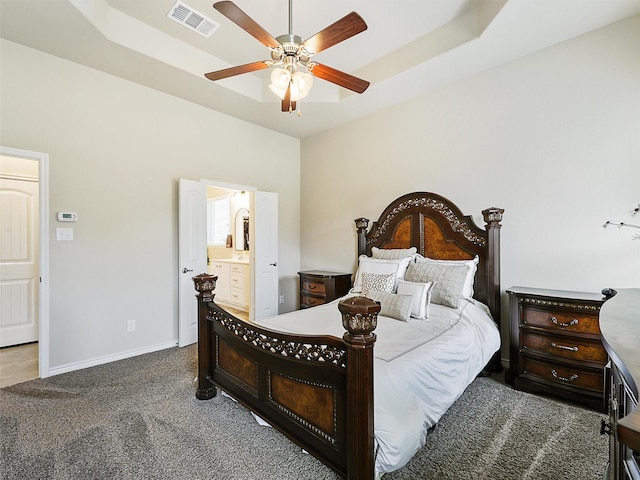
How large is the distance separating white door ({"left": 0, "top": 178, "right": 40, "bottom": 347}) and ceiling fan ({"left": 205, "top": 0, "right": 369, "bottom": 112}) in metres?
3.46

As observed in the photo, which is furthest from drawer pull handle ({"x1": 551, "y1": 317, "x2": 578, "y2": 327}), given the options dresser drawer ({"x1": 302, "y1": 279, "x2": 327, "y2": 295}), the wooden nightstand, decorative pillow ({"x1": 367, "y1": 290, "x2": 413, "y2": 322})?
dresser drawer ({"x1": 302, "y1": 279, "x2": 327, "y2": 295})

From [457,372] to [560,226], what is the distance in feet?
5.76

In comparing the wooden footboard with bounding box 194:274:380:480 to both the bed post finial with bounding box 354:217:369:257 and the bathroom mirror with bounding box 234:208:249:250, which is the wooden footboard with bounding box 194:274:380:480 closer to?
the bed post finial with bounding box 354:217:369:257

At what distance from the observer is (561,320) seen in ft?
8.02

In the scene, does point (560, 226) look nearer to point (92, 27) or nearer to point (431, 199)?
point (431, 199)

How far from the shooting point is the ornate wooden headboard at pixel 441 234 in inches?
119

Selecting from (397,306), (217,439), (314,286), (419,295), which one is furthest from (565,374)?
(314,286)

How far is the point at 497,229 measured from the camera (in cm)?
303

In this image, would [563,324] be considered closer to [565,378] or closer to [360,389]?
[565,378]

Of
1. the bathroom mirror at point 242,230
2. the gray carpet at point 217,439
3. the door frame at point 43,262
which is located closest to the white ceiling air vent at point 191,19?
the door frame at point 43,262

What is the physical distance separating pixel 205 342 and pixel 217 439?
744 millimetres

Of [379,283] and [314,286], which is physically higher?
[379,283]

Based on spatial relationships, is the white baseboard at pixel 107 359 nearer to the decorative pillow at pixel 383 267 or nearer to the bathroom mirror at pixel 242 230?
the decorative pillow at pixel 383 267

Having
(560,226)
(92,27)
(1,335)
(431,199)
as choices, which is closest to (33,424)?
(1,335)
